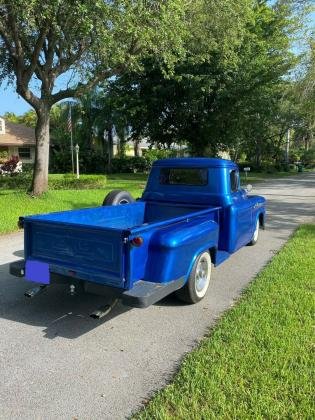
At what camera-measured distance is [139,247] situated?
4.00 meters

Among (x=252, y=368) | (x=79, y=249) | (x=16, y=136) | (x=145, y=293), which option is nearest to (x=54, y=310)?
(x=79, y=249)

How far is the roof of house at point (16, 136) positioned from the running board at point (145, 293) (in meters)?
32.5

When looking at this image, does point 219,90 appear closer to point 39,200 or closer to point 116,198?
point 39,200

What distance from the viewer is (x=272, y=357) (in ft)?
11.7

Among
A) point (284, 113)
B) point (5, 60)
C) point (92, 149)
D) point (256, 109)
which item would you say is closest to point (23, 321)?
point (5, 60)

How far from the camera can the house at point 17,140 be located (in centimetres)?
3459

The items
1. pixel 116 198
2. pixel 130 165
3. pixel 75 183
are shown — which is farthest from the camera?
pixel 130 165

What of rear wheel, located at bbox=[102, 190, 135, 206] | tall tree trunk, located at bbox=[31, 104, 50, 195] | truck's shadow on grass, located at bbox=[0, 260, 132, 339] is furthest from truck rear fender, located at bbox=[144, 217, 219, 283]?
tall tree trunk, located at bbox=[31, 104, 50, 195]

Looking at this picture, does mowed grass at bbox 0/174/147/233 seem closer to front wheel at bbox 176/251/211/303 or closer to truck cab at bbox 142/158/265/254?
truck cab at bbox 142/158/265/254

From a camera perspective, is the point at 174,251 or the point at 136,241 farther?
the point at 174,251

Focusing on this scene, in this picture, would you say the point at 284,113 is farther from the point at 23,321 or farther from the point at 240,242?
the point at 23,321

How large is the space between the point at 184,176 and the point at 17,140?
31330 millimetres

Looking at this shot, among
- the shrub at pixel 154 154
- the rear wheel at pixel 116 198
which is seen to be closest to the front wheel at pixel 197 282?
the rear wheel at pixel 116 198

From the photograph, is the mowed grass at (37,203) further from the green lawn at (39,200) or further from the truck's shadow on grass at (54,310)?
the truck's shadow on grass at (54,310)
